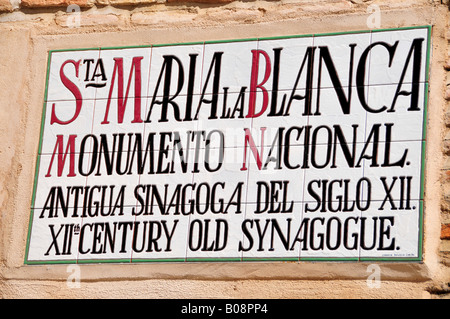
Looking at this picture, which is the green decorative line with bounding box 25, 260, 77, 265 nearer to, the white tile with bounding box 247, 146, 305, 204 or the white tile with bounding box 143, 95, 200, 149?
the white tile with bounding box 143, 95, 200, 149

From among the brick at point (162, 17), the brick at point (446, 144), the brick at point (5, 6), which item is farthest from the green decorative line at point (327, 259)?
the brick at point (5, 6)

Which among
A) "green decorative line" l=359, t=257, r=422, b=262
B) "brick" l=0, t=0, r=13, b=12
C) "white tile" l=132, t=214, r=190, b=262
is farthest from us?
"brick" l=0, t=0, r=13, b=12

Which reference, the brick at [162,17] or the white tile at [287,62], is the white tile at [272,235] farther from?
the brick at [162,17]

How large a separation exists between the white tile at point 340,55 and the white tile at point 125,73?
0.99m

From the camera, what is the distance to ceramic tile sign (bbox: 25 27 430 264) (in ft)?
19.1

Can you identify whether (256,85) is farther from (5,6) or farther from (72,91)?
(5,6)

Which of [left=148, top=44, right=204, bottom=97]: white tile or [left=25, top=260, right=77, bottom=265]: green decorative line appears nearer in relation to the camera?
[left=25, top=260, right=77, bottom=265]: green decorative line

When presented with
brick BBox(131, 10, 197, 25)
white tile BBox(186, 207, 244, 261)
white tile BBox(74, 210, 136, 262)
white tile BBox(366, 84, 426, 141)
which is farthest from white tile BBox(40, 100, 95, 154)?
white tile BBox(366, 84, 426, 141)

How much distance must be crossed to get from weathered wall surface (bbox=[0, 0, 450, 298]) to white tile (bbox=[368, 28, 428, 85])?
6cm

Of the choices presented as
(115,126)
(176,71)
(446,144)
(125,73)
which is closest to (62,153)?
(115,126)

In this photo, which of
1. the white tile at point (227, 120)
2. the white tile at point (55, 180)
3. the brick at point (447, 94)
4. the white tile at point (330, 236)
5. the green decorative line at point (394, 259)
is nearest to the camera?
the green decorative line at point (394, 259)

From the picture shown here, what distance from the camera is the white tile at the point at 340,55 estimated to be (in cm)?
604

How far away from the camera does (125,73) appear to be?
252 inches
